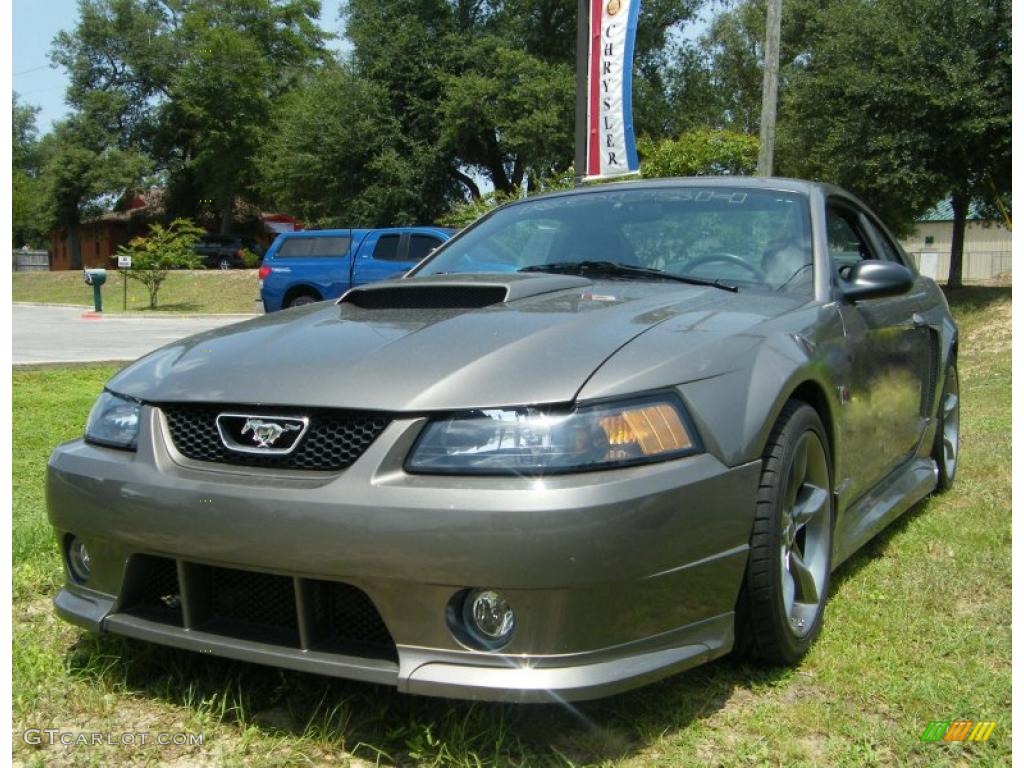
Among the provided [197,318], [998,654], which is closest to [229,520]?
[998,654]

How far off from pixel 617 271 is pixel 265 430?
62.1 inches

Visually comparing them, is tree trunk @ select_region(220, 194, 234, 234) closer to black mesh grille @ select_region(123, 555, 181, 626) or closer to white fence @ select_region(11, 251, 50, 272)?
white fence @ select_region(11, 251, 50, 272)

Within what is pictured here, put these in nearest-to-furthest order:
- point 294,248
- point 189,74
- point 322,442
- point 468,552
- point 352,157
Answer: point 468,552 < point 322,442 < point 294,248 < point 352,157 < point 189,74

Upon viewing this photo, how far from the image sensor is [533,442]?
2.18 m

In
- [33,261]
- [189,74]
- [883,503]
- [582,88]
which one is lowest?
[883,503]

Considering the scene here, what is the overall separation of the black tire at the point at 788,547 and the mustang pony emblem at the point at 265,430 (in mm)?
1194

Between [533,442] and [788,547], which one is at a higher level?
[533,442]

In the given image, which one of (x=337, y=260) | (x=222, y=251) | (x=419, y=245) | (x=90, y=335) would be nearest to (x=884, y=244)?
(x=90, y=335)

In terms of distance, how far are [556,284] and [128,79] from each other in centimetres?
5538

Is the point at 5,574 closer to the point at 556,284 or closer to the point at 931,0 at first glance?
the point at 556,284

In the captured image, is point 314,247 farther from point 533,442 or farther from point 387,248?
point 533,442

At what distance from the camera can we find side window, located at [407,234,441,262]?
17.4 meters

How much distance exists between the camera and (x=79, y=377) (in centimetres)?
848

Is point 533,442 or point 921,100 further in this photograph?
point 921,100
